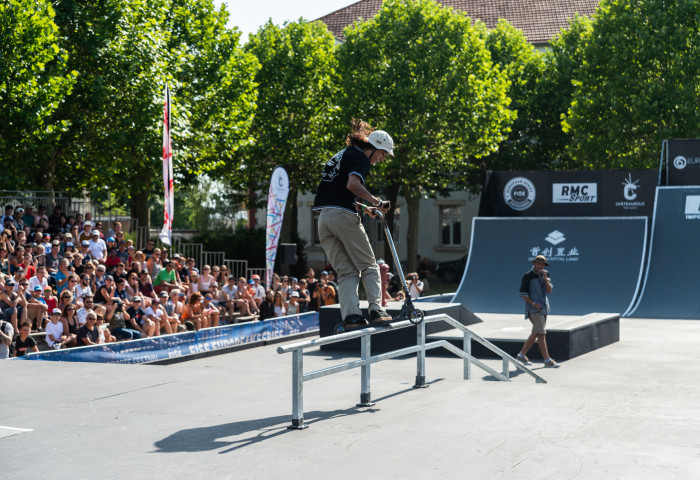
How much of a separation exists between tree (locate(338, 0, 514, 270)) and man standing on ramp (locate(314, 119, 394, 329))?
88.5ft

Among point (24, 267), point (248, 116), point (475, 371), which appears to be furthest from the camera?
point (248, 116)

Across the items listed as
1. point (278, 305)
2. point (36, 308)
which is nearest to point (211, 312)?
point (278, 305)

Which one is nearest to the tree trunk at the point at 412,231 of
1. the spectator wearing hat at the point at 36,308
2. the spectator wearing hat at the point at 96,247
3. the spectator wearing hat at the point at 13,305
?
the spectator wearing hat at the point at 96,247

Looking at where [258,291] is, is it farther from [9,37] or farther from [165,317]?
[9,37]

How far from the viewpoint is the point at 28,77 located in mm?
21328

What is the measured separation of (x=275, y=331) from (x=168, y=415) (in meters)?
10.3

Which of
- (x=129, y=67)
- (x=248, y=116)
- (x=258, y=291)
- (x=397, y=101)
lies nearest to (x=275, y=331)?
(x=258, y=291)

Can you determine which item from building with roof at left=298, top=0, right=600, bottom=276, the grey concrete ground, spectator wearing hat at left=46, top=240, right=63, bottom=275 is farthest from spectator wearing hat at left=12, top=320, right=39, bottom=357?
building with roof at left=298, top=0, right=600, bottom=276

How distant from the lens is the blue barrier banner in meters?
12.0

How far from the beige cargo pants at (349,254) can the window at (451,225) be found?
41.0 meters

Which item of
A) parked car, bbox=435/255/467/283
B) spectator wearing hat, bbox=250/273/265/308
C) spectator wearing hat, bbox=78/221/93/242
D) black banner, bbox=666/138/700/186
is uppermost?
black banner, bbox=666/138/700/186

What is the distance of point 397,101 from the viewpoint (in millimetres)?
33844

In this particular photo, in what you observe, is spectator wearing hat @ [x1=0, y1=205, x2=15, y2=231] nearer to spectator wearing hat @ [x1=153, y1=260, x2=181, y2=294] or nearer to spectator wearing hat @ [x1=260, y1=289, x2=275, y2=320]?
spectator wearing hat @ [x1=153, y1=260, x2=181, y2=294]

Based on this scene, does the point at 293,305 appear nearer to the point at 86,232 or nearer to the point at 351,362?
the point at 86,232
